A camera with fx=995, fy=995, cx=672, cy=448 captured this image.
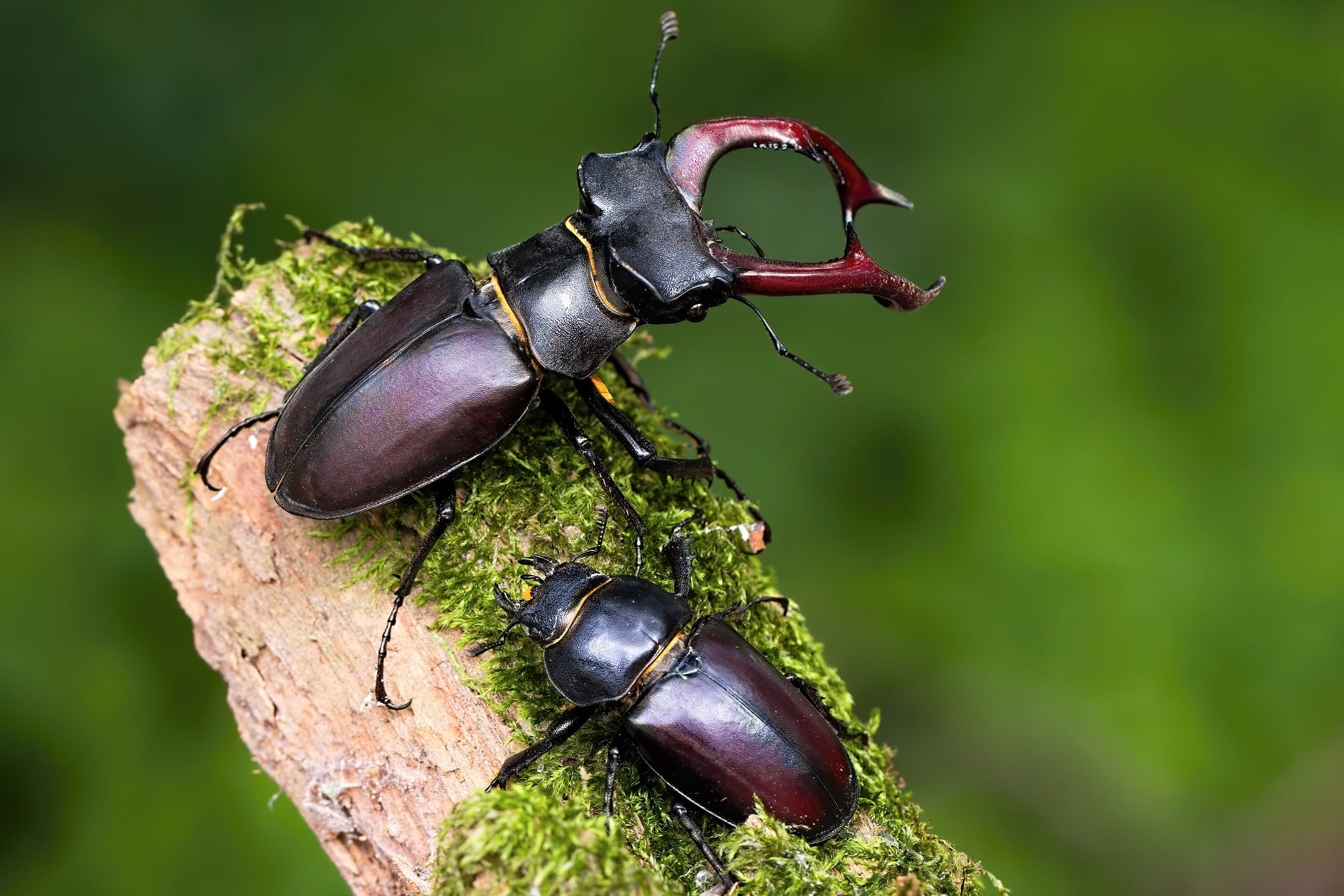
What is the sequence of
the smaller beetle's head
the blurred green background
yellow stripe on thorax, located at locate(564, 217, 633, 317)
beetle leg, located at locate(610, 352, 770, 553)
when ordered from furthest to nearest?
the blurred green background < beetle leg, located at locate(610, 352, 770, 553) < yellow stripe on thorax, located at locate(564, 217, 633, 317) < the smaller beetle's head

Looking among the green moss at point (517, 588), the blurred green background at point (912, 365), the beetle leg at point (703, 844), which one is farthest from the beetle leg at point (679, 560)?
the blurred green background at point (912, 365)

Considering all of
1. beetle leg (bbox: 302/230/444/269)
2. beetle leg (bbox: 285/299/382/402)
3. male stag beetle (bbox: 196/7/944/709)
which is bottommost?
male stag beetle (bbox: 196/7/944/709)

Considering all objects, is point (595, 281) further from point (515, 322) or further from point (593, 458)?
point (593, 458)

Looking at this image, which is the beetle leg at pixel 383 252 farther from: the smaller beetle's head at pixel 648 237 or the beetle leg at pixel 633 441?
the beetle leg at pixel 633 441

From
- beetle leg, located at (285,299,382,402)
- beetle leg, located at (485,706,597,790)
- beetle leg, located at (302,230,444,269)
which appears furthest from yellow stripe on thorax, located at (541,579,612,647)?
beetle leg, located at (302,230,444,269)

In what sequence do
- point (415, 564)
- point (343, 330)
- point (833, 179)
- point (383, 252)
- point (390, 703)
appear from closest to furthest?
point (390, 703) < point (415, 564) < point (833, 179) < point (343, 330) < point (383, 252)

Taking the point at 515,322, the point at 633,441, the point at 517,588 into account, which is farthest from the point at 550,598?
the point at 515,322

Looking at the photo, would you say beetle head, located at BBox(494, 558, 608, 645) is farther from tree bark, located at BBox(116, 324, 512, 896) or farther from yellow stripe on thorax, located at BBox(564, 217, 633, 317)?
yellow stripe on thorax, located at BBox(564, 217, 633, 317)
